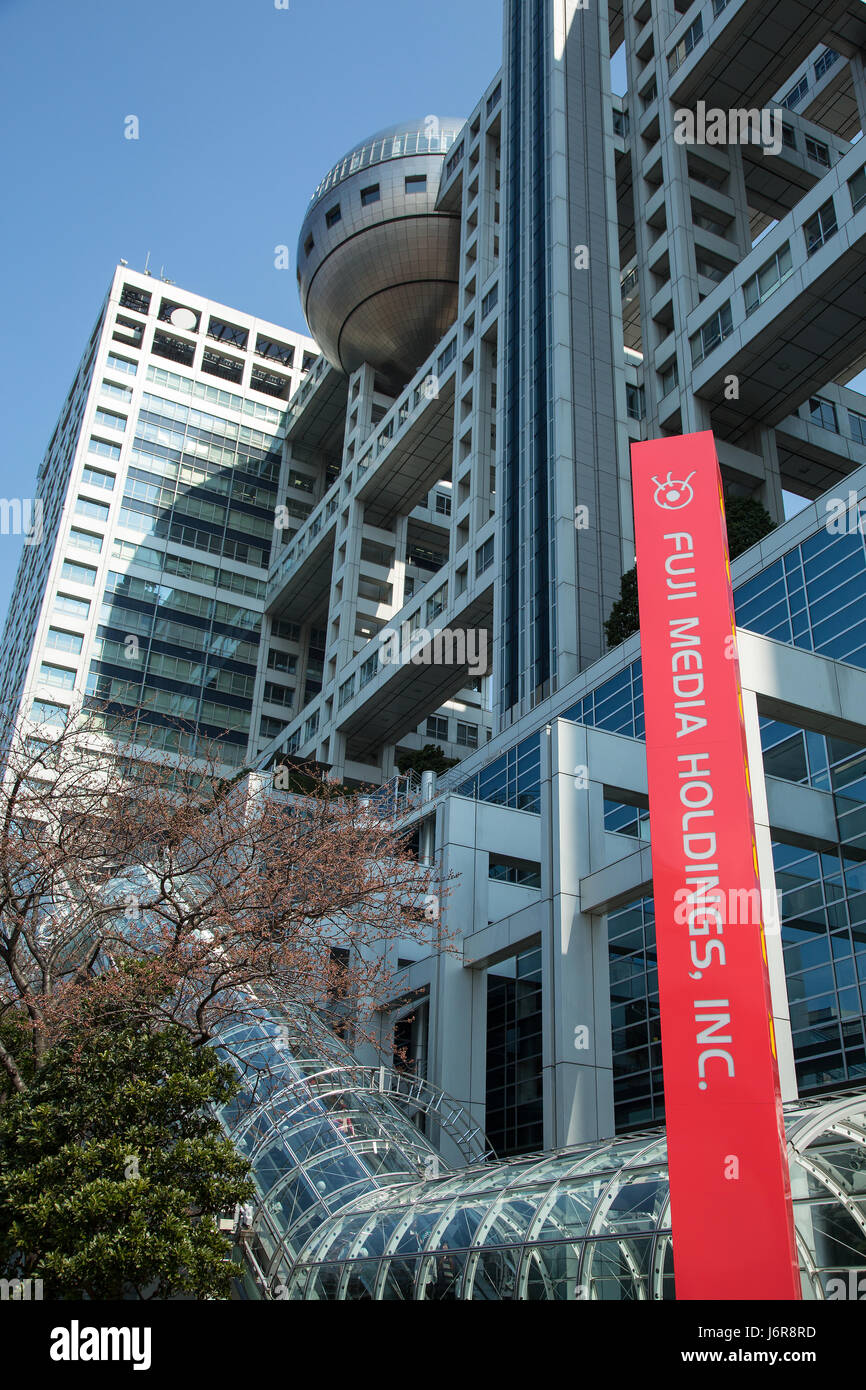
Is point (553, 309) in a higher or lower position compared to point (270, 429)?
lower

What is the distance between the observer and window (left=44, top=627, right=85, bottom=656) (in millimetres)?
79125

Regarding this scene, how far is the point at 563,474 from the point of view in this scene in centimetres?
4609

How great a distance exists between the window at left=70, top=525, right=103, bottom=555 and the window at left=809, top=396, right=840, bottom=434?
5215cm

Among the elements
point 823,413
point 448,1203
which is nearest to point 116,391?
point 823,413

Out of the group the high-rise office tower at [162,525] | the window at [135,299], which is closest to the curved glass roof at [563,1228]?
the high-rise office tower at [162,525]

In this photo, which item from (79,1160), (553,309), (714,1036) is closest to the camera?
(714,1036)

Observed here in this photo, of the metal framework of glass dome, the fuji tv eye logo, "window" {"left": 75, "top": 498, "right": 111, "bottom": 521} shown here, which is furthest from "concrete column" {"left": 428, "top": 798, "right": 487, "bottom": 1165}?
"window" {"left": 75, "top": 498, "right": 111, "bottom": 521}

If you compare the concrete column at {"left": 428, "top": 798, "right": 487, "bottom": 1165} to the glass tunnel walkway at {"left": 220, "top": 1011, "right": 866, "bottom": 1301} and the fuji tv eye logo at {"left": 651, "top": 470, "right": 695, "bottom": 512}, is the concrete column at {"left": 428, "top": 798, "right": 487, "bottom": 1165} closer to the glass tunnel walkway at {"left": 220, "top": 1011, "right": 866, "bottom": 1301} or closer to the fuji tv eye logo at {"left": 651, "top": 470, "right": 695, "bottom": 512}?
the glass tunnel walkway at {"left": 220, "top": 1011, "right": 866, "bottom": 1301}

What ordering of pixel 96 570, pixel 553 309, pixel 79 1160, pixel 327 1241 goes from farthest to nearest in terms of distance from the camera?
1. pixel 96 570
2. pixel 553 309
3. pixel 327 1241
4. pixel 79 1160

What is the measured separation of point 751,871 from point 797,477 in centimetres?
4333

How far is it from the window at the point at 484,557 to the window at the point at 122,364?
46.9 metres

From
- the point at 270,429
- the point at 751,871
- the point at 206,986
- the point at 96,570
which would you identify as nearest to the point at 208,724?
the point at 96,570

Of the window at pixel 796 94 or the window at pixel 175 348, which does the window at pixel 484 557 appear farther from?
the window at pixel 175 348
